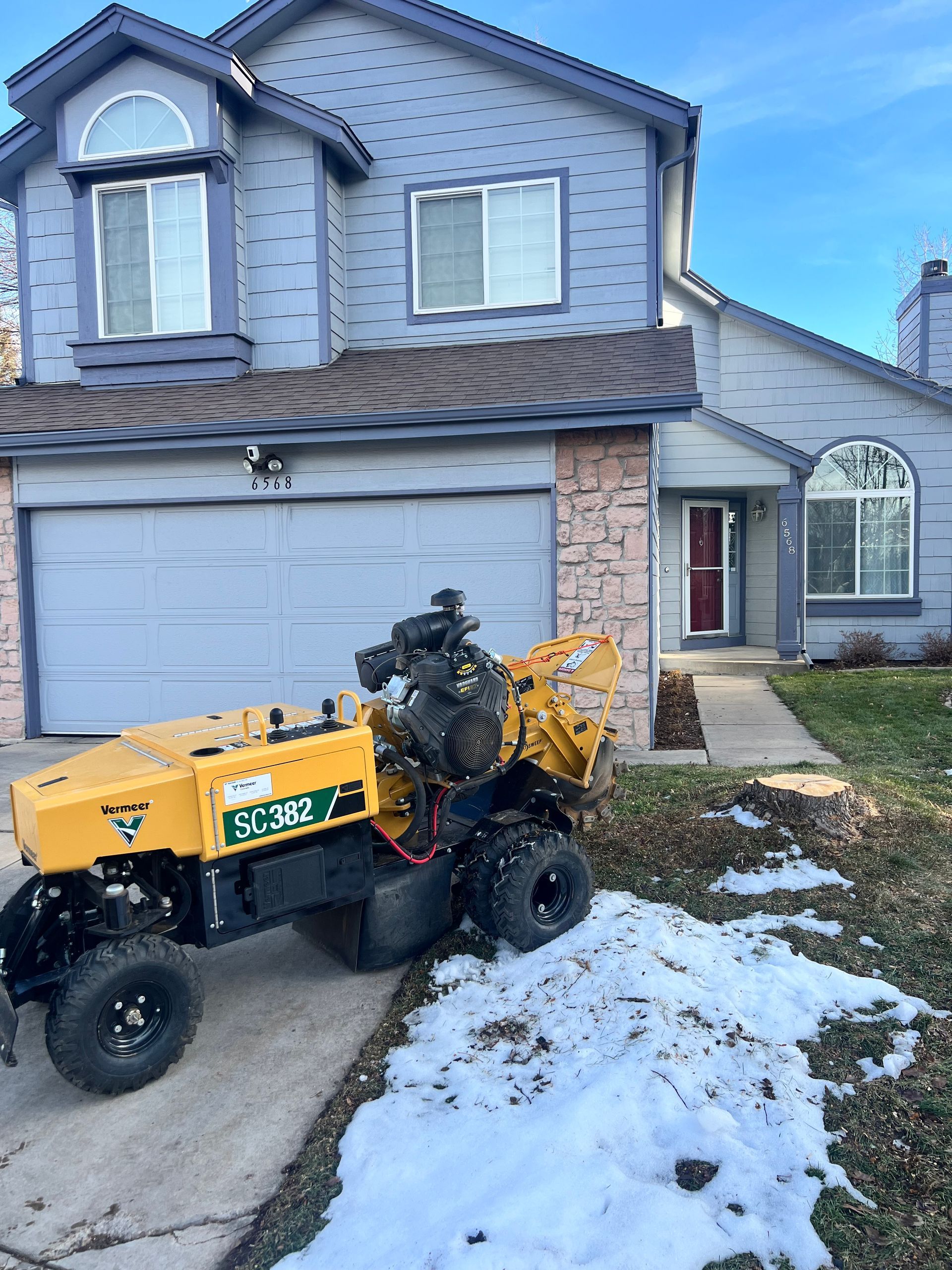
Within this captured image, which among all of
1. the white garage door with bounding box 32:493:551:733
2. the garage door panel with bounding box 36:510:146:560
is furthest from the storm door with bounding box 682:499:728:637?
the garage door panel with bounding box 36:510:146:560

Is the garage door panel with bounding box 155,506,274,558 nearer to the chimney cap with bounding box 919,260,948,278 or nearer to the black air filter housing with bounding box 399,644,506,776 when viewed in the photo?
the black air filter housing with bounding box 399,644,506,776

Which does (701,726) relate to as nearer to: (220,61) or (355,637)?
(355,637)

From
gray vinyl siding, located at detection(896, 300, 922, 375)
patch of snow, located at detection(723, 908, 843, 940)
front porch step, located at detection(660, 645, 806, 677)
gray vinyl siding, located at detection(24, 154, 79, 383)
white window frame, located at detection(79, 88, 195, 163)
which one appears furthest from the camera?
gray vinyl siding, located at detection(896, 300, 922, 375)

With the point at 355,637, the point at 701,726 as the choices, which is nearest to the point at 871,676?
the point at 701,726

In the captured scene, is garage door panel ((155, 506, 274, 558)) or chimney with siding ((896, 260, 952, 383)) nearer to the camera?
garage door panel ((155, 506, 274, 558))

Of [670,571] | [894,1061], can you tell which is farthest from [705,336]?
[894,1061]

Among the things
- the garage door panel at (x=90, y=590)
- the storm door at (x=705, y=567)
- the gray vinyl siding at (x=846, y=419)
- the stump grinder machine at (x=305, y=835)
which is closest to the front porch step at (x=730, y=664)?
the storm door at (x=705, y=567)

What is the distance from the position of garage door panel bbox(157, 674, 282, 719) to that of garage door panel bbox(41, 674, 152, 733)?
0.70 ft

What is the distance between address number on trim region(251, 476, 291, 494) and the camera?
8539 mm

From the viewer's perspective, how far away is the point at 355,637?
8609mm

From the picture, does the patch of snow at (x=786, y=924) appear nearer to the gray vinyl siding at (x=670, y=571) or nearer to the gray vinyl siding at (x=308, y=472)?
the gray vinyl siding at (x=308, y=472)

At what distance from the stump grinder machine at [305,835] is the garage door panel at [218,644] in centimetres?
453

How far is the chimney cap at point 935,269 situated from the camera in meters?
13.8

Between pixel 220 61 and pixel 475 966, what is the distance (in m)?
8.41
